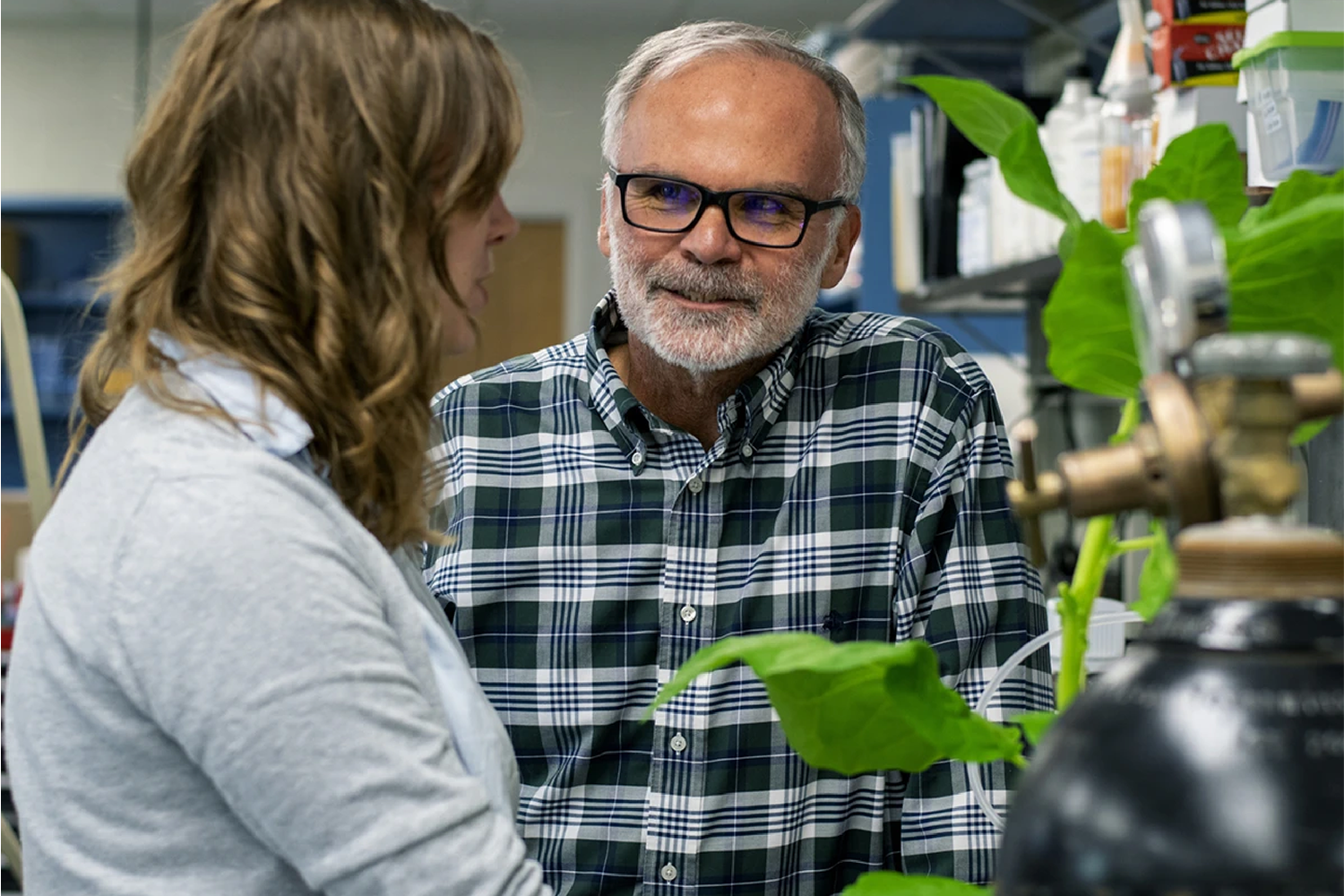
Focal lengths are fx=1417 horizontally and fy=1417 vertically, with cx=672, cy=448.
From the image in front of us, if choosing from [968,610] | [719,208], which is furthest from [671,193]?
[968,610]

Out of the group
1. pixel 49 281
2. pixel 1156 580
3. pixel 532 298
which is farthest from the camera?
pixel 532 298

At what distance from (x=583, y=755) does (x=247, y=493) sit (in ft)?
2.26

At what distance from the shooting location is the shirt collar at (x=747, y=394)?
1355 mm

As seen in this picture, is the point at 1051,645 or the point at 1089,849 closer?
the point at 1089,849

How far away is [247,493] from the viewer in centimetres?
65

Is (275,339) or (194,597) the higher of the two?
(275,339)

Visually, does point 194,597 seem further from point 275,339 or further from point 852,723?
point 852,723

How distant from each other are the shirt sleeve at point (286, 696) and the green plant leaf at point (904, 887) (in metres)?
0.22

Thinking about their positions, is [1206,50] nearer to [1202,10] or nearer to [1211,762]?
[1202,10]

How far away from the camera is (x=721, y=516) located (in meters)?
1.33

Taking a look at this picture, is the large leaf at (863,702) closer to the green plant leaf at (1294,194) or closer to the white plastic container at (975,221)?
the green plant leaf at (1294,194)

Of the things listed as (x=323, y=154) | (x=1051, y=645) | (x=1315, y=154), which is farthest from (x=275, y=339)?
(x=1051, y=645)

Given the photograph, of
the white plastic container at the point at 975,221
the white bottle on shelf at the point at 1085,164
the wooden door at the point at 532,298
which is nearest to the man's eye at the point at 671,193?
the white bottle on shelf at the point at 1085,164

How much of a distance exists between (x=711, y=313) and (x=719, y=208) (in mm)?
102
